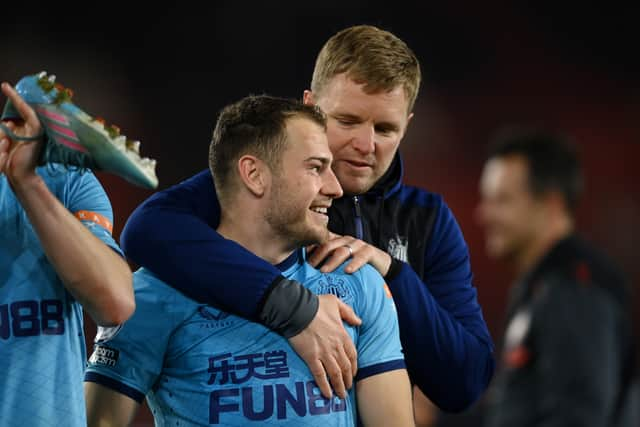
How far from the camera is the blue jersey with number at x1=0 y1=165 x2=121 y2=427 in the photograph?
1.83 meters

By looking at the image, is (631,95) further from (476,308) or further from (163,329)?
(163,329)

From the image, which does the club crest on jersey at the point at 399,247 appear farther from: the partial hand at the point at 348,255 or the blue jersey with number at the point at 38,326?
the blue jersey with number at the point at 38,326

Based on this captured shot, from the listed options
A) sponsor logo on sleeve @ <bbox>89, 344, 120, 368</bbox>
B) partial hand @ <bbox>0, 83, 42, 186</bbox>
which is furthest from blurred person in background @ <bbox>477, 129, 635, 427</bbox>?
partial hand @ <bbox>0, 83, 42, 186</bbox>

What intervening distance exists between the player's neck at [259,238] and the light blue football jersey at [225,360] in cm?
6

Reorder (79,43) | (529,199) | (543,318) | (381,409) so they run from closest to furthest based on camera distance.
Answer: (381,409), (543,318), (529,199), (79,43)

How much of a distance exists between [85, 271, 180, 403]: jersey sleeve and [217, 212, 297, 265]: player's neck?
0.74ft

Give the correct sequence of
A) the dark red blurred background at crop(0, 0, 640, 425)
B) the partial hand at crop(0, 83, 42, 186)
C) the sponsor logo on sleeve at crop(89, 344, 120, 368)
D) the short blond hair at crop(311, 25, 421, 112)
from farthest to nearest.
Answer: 1. the dark red blurred background at crop(0, 0, 640, 425)
2. the short blond hair at crop(311, 25, 421, 112)
3. the sponsor logo on sleeve at crop(89, 344, 120, 368)
4. the partial hand at crop(0, 83, 42, 186)

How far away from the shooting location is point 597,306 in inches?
92.7

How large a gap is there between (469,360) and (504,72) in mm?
6430

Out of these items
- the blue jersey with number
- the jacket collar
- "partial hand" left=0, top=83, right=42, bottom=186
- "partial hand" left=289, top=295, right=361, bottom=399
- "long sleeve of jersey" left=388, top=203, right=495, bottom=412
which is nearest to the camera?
"partial hand" left=0, top=83, right=42, bottom=186

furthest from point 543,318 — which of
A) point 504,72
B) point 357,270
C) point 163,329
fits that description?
point 504,72

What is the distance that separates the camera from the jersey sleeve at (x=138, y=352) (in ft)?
6.97

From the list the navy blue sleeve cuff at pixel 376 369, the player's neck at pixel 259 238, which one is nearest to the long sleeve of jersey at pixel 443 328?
the navy blue sleeve cuff at pixel 376 369

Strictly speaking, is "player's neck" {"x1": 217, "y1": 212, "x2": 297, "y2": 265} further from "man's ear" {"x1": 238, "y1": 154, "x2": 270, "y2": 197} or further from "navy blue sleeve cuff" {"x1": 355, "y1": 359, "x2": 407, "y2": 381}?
"navy blue sleeve cuff" {"x1": 355, "y1": 359, "x2": 407, "y2": 381}
